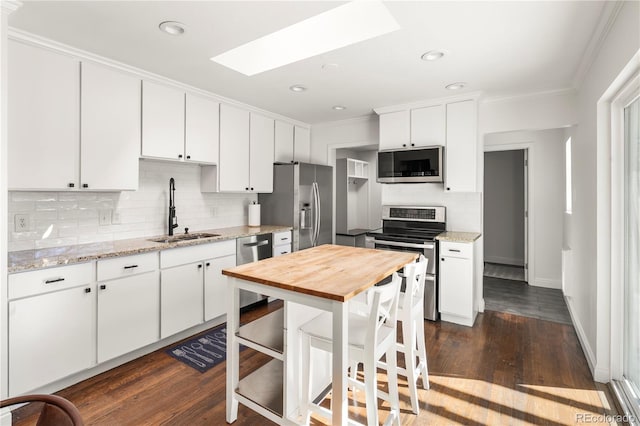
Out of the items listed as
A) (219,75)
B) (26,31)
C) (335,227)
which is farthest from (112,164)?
(335,227)

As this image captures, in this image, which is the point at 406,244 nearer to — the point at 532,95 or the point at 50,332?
the point at 532,95

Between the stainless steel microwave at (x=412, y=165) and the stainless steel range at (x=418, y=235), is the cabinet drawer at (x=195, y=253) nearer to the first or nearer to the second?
the stainless steel range at (x=418, y=235)

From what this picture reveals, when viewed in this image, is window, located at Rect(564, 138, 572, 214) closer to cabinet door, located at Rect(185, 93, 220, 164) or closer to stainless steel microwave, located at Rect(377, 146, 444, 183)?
stainless steel microwave, located at Rect(377, 146, 444, 183)

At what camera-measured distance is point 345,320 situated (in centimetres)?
152

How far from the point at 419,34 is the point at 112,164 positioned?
2.64m

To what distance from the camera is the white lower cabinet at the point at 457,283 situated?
339cm

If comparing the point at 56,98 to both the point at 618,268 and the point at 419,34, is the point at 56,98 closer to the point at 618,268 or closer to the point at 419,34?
the point at 419,34

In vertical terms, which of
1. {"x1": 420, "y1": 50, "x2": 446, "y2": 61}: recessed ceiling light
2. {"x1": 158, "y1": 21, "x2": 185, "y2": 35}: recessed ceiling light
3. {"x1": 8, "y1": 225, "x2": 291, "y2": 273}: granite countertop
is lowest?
{"x1": 8, "y1": 225, "x2": 291, "y2": 273}: granite countertop

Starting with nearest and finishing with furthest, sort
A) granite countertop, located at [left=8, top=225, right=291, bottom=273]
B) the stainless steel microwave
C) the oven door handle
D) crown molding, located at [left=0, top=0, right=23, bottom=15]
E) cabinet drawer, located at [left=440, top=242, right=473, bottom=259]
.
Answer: crown molding, located at [left=0, top=0, right=23, bottom=15], granite countertop, located at [left=8, top=225, right=291, bottom=273], cabinet drawer, located at [left=440, top=242, right=473, bottom=259], the oven door handle, the stainless steel microwave

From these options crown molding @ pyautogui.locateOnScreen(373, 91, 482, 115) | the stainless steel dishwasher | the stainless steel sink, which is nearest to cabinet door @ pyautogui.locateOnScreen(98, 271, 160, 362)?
the stainless steel sink

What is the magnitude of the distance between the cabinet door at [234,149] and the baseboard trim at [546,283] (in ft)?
14.6

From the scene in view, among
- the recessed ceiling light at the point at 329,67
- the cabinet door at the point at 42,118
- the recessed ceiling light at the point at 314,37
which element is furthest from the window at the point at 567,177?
the cabinet door at the point at 42,118

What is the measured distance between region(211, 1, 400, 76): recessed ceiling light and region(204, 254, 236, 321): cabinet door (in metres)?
1.88

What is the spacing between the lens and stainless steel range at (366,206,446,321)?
140 inches
